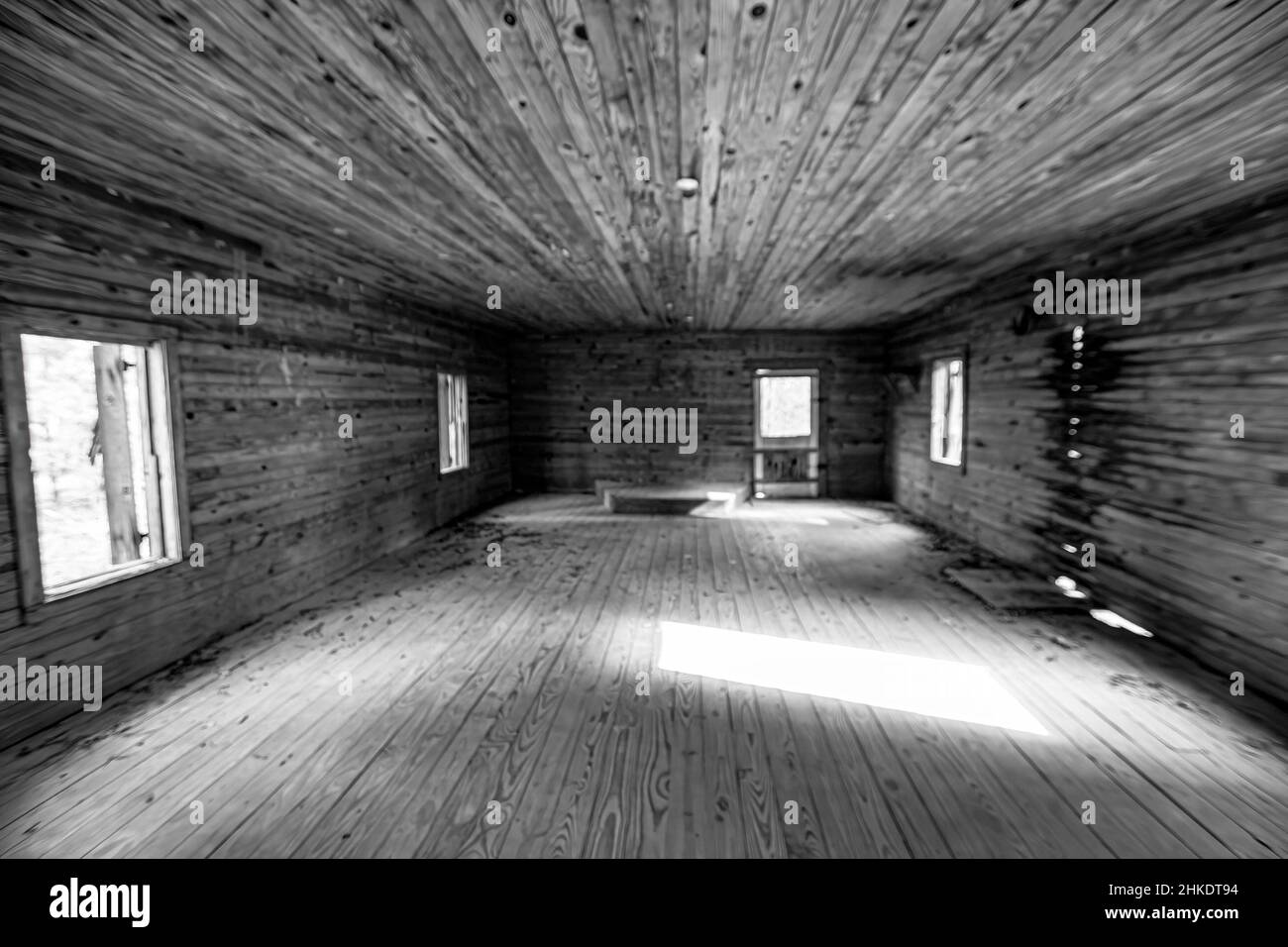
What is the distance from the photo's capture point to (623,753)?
3000mm

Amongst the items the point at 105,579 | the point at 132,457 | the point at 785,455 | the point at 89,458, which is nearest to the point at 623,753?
the point at 105,579

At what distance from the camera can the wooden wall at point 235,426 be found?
Answer: 11.0ft

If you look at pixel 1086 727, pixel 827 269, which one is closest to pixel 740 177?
pixel 827 269

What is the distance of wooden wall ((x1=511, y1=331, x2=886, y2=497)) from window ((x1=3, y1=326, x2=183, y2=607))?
699cm

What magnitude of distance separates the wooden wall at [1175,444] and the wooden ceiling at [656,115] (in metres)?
0.53

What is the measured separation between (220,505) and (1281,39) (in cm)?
672

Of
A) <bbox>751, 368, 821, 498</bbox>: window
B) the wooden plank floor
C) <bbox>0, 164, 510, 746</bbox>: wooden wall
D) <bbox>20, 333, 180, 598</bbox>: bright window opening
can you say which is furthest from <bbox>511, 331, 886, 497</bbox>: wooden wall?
<bbox>20, 333, 180, 598</bbox>: bright window opening

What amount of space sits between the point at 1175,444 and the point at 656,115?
4.58m

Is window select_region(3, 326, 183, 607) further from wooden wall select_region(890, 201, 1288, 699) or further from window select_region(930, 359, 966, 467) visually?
window select_region(930, 359, 966, 467)

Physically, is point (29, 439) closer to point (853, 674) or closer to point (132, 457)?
point (132, 457)

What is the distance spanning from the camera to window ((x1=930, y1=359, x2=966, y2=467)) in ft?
28.0

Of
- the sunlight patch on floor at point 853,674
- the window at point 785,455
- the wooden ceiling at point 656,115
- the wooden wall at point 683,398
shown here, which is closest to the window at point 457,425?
the wooden wall at point 683,398

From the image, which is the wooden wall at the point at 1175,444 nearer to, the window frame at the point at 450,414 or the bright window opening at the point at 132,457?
the bright window opening at the point at 132,457
